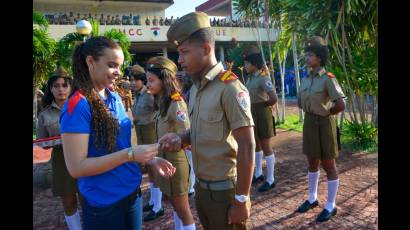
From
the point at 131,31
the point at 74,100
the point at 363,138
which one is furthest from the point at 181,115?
the point at 131,31

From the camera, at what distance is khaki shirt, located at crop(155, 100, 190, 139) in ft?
11.7

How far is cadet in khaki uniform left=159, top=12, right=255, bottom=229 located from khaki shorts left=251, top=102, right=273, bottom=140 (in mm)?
3412

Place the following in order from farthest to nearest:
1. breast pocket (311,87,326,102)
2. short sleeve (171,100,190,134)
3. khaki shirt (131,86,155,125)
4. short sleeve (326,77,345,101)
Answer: khaki shirt (131,86,155,125)
breast pocket (311,87,326,102)
short sleeve (326,77,345,101)
short sleeve (171,100,190,134)

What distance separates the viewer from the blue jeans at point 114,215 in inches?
82.2

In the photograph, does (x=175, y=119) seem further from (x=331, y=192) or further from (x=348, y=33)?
(x=348, y=33)

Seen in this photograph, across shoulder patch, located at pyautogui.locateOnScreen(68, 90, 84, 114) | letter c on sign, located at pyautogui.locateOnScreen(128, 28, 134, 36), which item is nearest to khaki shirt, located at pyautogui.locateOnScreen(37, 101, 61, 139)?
shoulder patch, located at pyautogui.locateOnScreen(68, 90, 84, 114)

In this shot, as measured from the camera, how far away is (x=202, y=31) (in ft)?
7.43

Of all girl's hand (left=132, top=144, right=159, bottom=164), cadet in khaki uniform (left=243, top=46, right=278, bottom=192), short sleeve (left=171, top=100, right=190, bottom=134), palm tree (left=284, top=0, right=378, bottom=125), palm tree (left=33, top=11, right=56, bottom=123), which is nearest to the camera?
girl's hand (left=132, top=144, right=159, bottom=164)

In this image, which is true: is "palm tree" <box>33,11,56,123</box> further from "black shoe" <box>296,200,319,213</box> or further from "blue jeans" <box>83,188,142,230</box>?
"blue jeans" <box>83,188,142,230</box>

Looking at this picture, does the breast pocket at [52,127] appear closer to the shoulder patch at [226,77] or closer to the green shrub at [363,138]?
the shoulder patch at [226,77]

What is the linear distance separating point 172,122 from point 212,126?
56.7 inches
